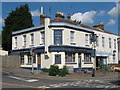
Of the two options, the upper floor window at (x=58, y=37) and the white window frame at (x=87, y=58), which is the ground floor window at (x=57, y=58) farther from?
the white window frame at (x=87, y=58)

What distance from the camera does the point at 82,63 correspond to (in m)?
27.2

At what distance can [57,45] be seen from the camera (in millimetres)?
24422

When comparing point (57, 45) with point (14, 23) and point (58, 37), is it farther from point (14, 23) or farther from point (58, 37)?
point (14, 23)

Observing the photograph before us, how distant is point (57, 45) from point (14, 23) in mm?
19194

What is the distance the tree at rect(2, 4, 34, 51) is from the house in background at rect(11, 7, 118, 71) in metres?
9.64

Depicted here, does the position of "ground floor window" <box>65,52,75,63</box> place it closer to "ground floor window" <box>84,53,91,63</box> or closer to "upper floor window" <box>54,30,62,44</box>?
"upper floor window" <box>54,30,62,44</box>

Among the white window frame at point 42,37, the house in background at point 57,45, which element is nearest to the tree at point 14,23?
the house in background at point 57,45

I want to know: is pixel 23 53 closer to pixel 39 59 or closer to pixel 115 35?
pixel 39 59

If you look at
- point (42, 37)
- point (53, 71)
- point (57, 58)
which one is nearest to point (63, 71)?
point (53, 71)

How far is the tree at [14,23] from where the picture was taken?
39.9 m

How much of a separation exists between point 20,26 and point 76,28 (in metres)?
17.5

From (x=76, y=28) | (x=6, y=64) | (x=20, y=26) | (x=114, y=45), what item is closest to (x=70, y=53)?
(x=76, y=28)

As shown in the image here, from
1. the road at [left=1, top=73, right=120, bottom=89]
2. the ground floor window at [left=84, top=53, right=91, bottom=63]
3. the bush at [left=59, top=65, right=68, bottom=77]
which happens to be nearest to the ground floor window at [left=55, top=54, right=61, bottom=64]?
the bush at [left=59, top=65, right=68, bottom=77]

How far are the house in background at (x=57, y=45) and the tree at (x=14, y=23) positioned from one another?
9.64 m
